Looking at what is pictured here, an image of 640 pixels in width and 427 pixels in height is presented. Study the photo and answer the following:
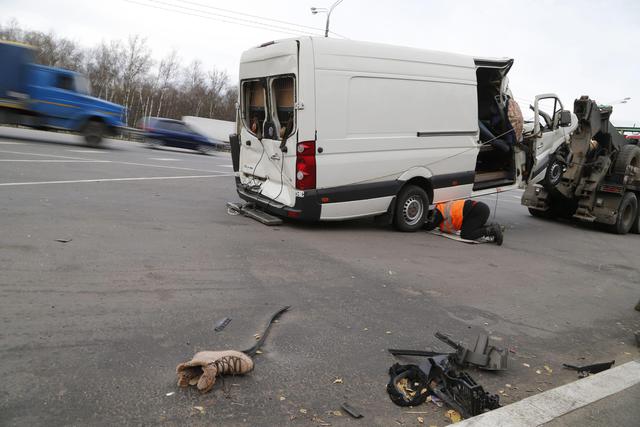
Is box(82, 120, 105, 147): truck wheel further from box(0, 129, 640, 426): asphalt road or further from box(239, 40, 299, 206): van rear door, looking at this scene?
box(239, 40, 299, 206): van rear door

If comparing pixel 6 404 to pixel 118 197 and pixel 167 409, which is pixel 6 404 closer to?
pixel 167 409

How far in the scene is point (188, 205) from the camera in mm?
9180

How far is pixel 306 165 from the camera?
753 cm

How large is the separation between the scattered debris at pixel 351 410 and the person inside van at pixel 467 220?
616cm

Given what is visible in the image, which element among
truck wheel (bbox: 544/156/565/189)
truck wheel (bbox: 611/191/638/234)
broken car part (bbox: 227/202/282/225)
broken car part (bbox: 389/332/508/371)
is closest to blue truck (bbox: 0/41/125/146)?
broken car part (bbox: 227/202/282/225)

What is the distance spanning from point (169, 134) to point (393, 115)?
20.3 metres

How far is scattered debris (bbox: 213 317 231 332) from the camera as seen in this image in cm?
405

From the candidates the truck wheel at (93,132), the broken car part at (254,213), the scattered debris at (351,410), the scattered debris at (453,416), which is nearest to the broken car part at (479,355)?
the scattered debris at (453,416)

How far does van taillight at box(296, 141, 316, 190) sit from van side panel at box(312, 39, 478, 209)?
103mm

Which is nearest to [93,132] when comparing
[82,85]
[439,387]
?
[82,85]

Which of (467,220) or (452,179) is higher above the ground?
(452,179)

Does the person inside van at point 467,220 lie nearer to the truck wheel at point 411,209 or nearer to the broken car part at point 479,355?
the truck wheel at point 411,209

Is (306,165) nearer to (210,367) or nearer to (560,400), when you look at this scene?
(210,367)

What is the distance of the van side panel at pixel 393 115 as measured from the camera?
24.7ft
